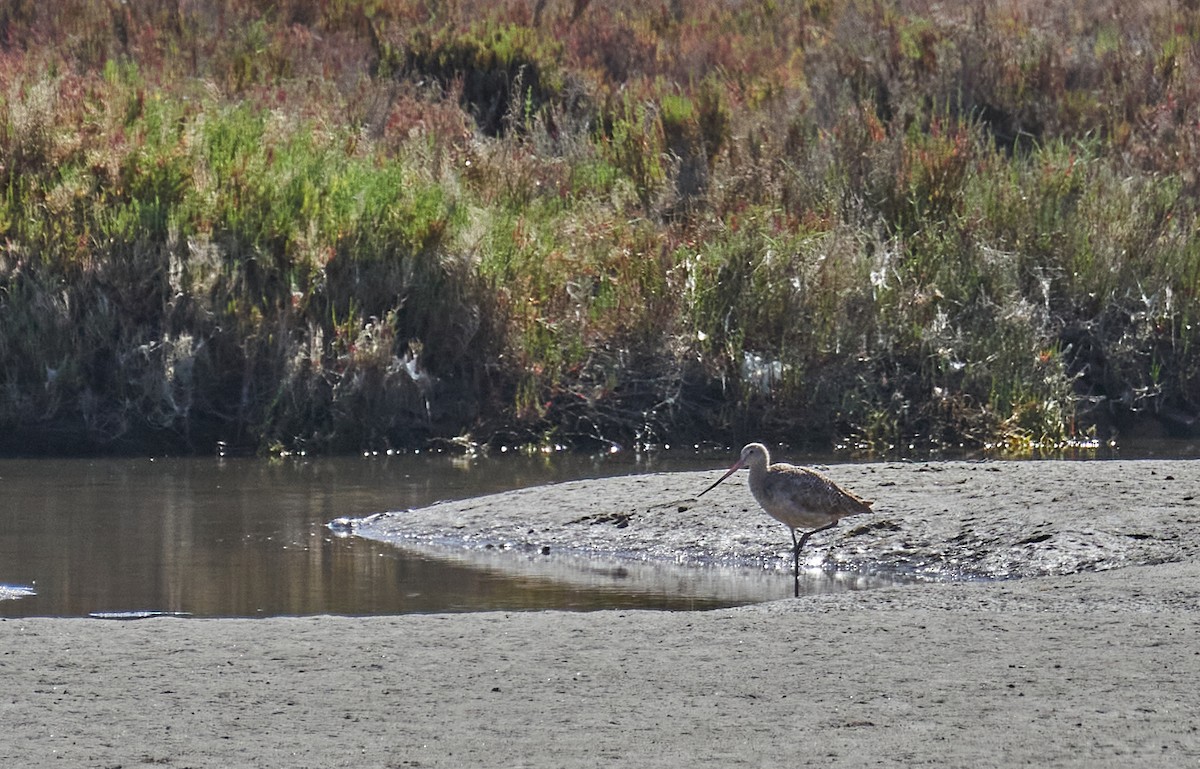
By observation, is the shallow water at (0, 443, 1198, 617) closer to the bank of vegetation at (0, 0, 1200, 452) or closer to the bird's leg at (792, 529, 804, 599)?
the bird's leg at (792, 529, 804, 599)

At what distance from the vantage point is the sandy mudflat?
6195 mm

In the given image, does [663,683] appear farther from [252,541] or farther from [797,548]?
[252,541]

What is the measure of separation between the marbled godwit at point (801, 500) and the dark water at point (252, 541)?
0.44 metres

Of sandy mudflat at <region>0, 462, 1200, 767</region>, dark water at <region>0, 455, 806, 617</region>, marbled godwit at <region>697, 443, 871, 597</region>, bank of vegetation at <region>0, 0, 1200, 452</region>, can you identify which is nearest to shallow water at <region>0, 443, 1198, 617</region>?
dark water at <region>0, 455, 806, 617</region>

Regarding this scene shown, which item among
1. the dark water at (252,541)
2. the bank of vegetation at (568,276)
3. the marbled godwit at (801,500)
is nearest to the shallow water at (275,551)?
the dark water at (252,541)

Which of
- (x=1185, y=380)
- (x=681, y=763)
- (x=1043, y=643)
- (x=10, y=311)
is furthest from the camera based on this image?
(x=1185, y=380)

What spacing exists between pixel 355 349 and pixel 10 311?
2851 mm

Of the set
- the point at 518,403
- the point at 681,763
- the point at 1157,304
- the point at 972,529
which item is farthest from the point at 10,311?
the point at 681,763

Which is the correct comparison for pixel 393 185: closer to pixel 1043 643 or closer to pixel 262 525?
pixel 262 525

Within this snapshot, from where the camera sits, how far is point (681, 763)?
606 cm

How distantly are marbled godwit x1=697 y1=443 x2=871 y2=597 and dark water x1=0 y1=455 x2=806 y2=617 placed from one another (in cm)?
44

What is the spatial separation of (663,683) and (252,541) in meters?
5.22

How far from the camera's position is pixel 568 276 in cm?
1772

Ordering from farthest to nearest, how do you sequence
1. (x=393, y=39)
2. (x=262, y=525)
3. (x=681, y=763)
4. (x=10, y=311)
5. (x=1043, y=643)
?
(x=393, y=39), (x=10, y=311), (x=262, y=525), (x=1043, y=643), (x=681, y=763)
